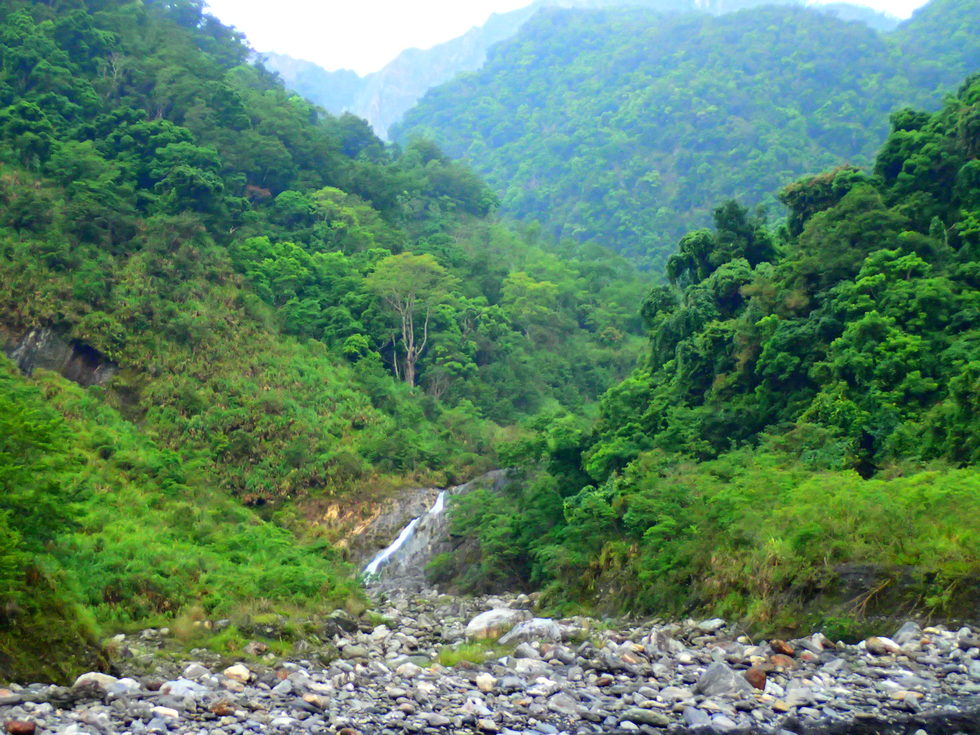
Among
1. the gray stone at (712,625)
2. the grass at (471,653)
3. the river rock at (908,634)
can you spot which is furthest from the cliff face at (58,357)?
the river rock at (908,634)

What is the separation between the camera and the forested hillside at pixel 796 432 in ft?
48.6

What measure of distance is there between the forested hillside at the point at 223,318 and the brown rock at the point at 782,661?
9.89m

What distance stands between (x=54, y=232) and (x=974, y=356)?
28925 mm

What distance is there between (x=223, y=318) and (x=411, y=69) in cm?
13123

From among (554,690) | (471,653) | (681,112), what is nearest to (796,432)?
(471,653)

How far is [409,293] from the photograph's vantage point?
40719mm

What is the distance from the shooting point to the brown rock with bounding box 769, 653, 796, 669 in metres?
12.3

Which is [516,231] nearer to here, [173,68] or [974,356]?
[173,68]

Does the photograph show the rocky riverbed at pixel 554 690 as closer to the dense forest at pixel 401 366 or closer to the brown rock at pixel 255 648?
the brown rock at pixel 255 648

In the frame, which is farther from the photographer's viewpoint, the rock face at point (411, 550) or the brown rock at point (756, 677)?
the rock face at point (411, 550)

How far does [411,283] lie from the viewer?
1591 inches

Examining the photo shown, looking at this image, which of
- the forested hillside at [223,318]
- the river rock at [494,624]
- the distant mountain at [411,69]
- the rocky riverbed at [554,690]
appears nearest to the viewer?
the rocky riverbed at [554,690]

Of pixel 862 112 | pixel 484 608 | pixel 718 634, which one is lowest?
pixel 484 608

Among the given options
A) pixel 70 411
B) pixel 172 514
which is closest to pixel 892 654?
pixel 172 514
